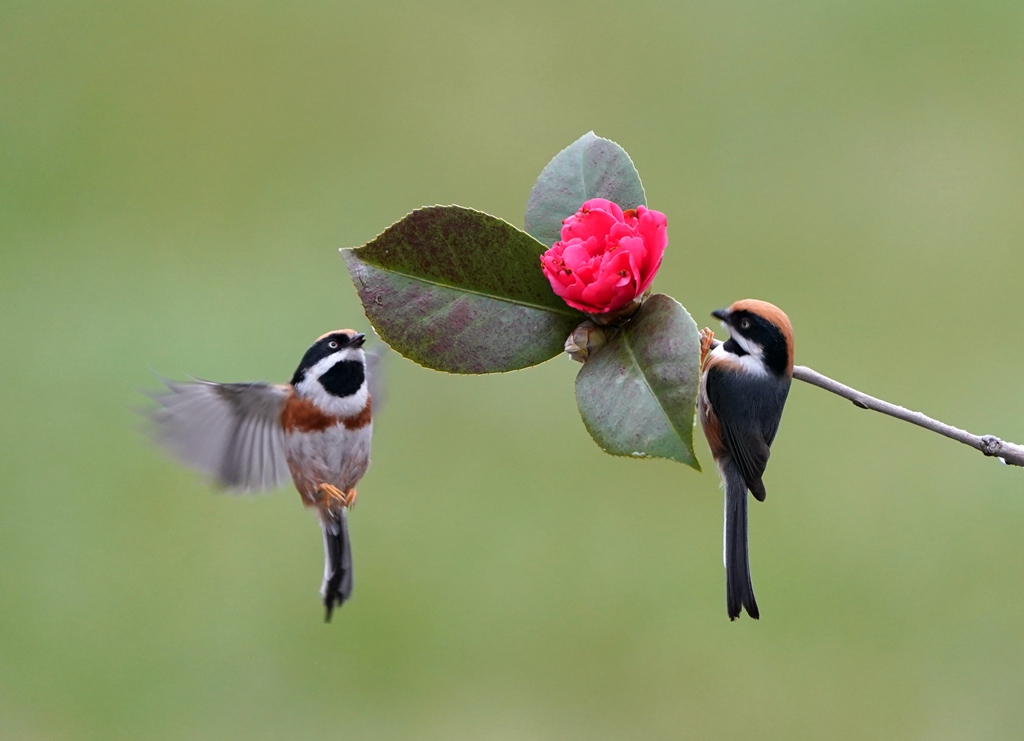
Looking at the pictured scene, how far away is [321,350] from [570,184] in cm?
49

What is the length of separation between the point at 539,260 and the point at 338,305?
3406mm

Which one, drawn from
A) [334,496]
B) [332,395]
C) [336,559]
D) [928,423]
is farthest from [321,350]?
[928,423]

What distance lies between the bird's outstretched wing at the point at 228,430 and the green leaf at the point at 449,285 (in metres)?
→ 0.57

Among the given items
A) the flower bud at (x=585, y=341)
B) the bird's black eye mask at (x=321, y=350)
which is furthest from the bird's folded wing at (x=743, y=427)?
the bird's black eye mask at (x=321, y=350)

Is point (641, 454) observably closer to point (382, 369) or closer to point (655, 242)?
point (655, 242)

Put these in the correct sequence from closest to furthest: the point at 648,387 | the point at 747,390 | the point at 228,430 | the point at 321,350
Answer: the point at 648,387 < the point at 747,390 < the point at 321,350 < the point at 228,430

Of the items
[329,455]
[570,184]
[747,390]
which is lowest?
[329,455]

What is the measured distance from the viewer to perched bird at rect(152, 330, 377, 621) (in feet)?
4.21

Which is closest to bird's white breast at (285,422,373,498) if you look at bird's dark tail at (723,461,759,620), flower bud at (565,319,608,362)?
bird's dark tail at (723,461,759,620)

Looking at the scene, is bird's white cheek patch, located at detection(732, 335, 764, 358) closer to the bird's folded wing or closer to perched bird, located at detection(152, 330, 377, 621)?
the bird's folded wing

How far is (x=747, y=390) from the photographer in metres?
0.95

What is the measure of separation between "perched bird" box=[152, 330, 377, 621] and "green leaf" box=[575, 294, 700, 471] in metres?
0.57

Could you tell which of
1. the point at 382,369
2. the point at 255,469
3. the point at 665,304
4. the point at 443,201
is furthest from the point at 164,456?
the point at 443,201

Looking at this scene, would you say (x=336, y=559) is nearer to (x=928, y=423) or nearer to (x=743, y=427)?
(x=743, y=427)
